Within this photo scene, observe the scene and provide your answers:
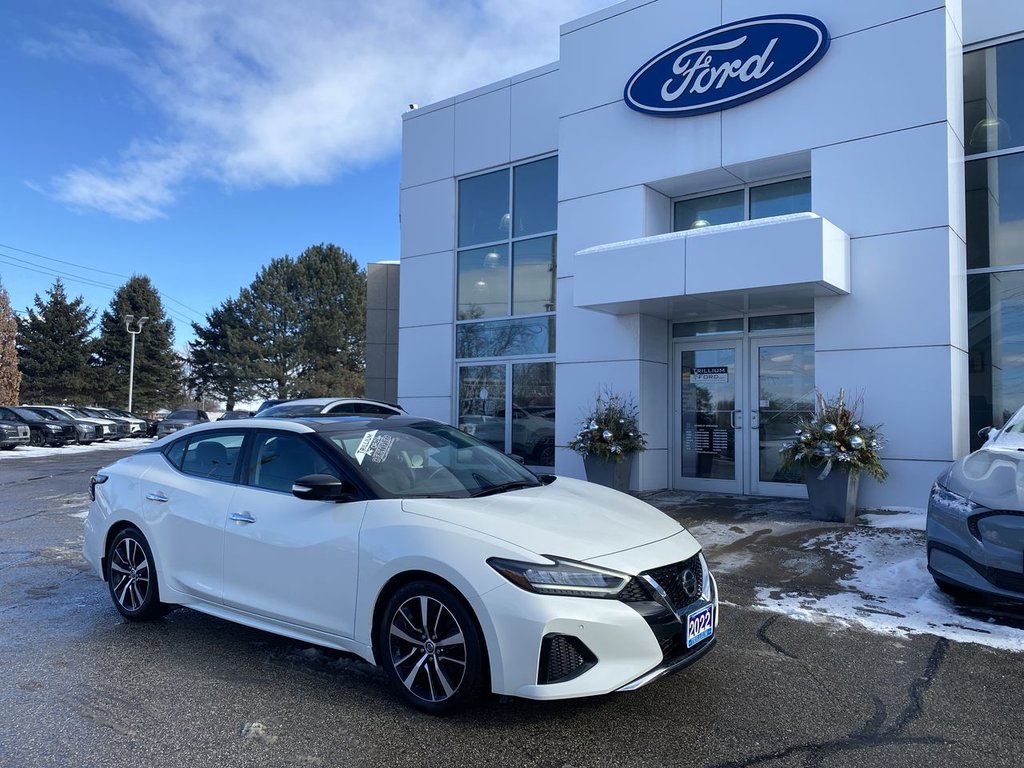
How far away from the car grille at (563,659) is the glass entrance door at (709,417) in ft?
26.1

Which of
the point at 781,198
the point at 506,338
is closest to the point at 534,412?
the point at 506,338

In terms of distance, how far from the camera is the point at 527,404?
12.9 meters

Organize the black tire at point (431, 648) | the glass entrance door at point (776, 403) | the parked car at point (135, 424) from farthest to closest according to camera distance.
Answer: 1. the parked car at point (135, 424)
2. the glass entrance door at point (776, 403)
3. the black tire at point (431, 648)

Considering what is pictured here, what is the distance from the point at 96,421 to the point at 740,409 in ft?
90.5

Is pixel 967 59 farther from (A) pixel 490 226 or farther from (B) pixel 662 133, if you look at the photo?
(A) pixel 490 226

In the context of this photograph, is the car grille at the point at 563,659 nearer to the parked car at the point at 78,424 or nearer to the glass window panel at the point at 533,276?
the glass window panel at the point at 533,276

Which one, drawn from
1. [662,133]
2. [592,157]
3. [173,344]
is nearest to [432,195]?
[592,157]

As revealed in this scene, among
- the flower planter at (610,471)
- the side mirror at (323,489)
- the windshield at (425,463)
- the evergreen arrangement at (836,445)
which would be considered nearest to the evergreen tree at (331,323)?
the flower planter at (610,471)

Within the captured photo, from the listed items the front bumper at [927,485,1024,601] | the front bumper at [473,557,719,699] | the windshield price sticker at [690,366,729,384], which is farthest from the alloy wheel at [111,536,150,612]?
the windshield price sticker at [690,366,729,384]

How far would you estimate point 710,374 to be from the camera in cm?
1111

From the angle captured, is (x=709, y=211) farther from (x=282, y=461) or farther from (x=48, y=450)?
(x=48, y=450)

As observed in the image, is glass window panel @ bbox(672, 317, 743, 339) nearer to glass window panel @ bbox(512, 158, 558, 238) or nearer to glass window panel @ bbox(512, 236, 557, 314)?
glass window panel @ bbox(512, 236, 557, 314)

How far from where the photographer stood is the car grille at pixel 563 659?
3195 millimetres

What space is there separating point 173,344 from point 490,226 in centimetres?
4646
